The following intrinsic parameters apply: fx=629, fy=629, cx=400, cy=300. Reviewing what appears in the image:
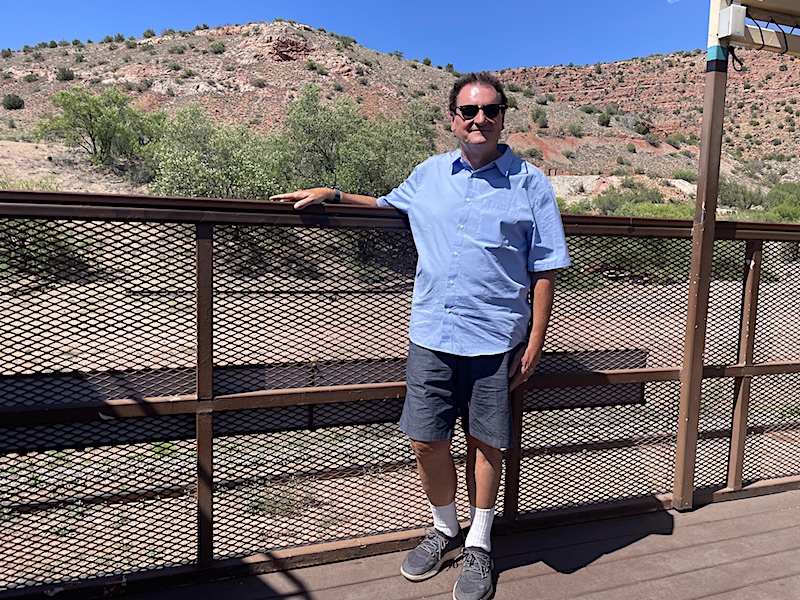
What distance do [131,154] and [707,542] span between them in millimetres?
24935

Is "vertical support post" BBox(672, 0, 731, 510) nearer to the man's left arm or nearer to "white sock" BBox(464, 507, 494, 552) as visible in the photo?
the man's left arm

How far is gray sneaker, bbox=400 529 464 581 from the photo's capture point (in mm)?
2346

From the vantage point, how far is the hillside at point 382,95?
1630 inches

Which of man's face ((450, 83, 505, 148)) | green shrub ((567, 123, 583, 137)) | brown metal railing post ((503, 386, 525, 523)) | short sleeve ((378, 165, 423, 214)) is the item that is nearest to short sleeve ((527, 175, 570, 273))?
man's face ((450, 83, 505, 148))

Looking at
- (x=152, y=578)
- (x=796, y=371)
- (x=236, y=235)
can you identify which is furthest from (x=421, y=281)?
(x=796, y=371)

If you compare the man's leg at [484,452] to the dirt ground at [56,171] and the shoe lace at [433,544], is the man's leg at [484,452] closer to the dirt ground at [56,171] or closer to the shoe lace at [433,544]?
the shoe lace at [433,544]

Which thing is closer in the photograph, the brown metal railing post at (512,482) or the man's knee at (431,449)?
the man's knee at (431,449)

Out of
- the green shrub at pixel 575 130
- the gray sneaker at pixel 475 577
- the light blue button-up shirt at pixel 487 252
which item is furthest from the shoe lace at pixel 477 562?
the green shrub at pixel 575 130

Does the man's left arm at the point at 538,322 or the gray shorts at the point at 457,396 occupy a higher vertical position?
the man's left arm at the point at 538,322

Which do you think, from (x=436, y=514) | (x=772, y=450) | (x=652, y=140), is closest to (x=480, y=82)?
(x=436, y=514)

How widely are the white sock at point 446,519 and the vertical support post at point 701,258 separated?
1.22 m

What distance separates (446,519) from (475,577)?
0.79ft

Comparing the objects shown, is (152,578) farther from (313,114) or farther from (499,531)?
(313,114)

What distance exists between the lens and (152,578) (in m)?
2.26
